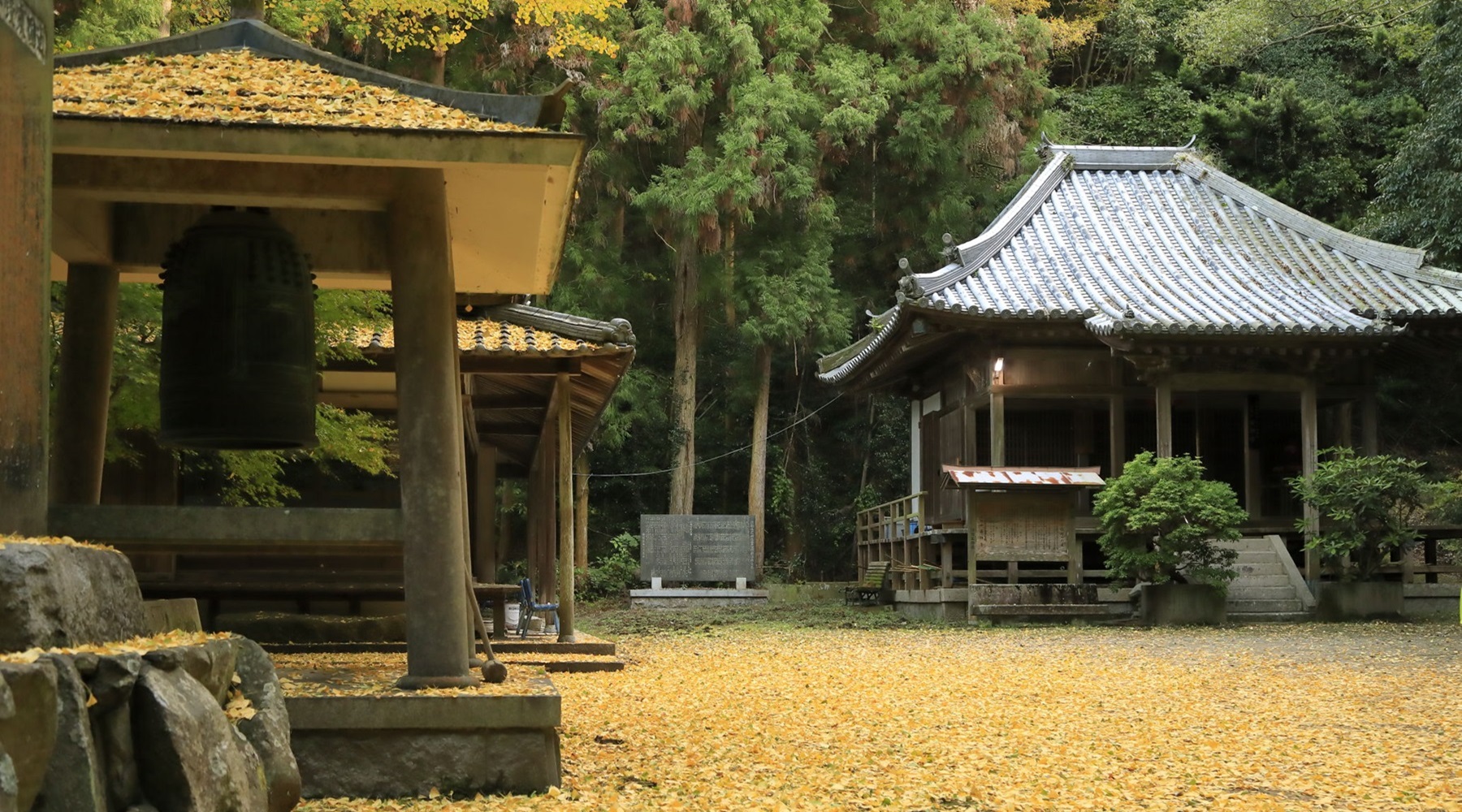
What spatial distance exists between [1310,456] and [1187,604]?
320cm

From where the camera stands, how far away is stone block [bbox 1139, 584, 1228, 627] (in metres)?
16.5

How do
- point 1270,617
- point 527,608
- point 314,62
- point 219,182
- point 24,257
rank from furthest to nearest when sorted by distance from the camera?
point 1270,617 < point 527,608 < point 314,62 < point 219,182 < point 24,257

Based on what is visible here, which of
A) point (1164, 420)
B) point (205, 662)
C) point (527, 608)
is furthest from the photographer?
point (1164, 420)

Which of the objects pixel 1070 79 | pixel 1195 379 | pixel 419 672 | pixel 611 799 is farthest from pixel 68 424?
pixel 1070 79

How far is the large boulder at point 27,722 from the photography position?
8.66ft

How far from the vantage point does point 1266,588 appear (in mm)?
17859

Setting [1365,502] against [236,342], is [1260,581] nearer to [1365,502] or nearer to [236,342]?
[1365,502]

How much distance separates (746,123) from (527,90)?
416 cm

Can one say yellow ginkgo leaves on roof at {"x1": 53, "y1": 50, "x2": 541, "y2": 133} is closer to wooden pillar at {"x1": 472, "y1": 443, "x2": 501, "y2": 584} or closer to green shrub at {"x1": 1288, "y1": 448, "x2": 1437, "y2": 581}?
wooden pillar at {"x1": 472, "y1": 443, "x2": 501, "y2": 584}

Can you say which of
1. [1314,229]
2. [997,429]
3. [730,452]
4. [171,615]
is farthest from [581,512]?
[171,615]

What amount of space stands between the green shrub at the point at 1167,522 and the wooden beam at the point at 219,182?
12.5 m

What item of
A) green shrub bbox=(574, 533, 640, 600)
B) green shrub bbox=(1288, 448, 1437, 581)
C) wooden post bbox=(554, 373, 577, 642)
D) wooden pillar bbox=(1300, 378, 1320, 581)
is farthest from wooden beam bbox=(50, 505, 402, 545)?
green shrub bbox=(574, 533, 640, 600)

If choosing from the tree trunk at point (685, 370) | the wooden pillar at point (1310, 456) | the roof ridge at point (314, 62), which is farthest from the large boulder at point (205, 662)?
the tree trunk at point (685, 370)

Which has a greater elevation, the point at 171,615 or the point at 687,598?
the point at 171,615
